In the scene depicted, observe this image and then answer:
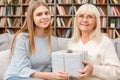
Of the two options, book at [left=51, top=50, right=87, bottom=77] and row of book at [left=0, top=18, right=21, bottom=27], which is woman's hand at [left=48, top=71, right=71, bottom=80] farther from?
row of book at [left=0, top=18, right=21, bottom=27]

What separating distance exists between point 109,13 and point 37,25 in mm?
3855

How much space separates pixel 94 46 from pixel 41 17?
46 cm

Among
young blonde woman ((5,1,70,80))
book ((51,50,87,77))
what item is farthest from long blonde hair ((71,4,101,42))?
book ((51,50,87,77))

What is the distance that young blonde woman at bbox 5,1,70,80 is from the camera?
6.15ft

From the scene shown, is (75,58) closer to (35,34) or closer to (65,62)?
(65,62)

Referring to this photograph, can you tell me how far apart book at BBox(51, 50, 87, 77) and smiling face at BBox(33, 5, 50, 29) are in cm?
34

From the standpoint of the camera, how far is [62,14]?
18.6ft

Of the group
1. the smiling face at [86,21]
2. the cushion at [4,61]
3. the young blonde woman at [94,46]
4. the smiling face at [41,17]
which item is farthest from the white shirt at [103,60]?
Result: the cushion at [4,61]

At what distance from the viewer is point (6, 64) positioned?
2.21 m

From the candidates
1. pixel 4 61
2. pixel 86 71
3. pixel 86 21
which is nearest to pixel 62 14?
pixel 4 61

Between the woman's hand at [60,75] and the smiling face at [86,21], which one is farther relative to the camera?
the smiling face at [86,21]

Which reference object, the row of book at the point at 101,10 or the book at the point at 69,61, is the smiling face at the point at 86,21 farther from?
the row of book at the point at 101,10

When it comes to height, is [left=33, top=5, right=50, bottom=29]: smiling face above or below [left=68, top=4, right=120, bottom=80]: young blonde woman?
above

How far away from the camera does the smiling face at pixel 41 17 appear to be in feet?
6.25
